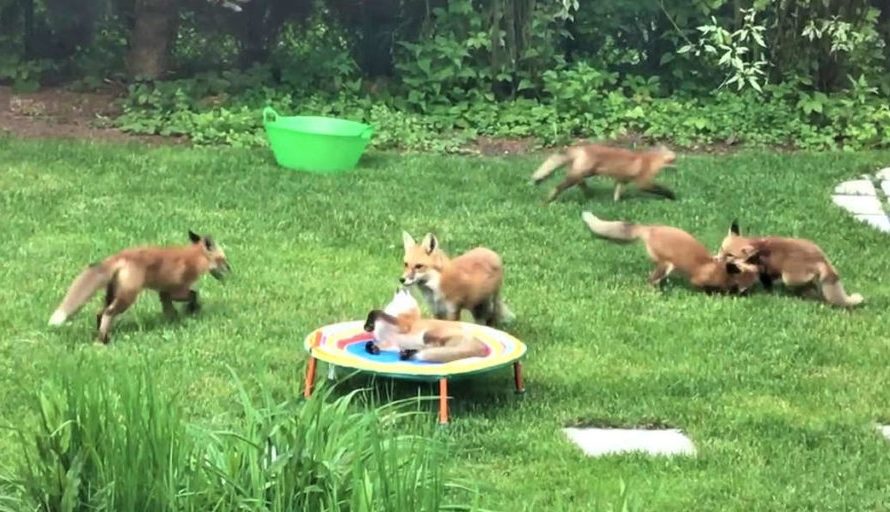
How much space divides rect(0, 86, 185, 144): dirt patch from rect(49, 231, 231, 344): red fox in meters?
4.18

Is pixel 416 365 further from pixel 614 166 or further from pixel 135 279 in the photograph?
pixel 614 166

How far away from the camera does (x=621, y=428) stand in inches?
193

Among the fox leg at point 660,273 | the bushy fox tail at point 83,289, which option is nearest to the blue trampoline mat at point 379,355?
the bushy fox tail at point 83,289

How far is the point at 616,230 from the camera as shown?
689 cm

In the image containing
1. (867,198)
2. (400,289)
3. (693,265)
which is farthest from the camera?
(867,198)

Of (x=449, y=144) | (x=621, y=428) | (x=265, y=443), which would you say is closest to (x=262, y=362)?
(x=621, y=428)

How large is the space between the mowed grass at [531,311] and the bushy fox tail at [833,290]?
8 centimetres

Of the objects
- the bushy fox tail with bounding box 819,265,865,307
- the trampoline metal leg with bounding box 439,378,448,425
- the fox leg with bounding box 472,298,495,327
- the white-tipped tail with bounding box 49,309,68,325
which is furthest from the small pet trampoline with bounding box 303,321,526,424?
the bushy fox tail with bounding box 819,265,865,307

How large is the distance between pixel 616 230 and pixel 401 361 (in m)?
2.20

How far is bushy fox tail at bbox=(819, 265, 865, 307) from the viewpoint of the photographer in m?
6.45

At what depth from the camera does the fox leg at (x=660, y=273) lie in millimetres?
6617

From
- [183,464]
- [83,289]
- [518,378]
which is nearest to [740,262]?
[518,378]

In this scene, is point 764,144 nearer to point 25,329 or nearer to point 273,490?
point 25,329

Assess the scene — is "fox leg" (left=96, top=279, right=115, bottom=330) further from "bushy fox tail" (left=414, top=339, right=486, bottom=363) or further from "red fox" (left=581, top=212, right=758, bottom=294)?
"red fox" (left=581, top=212, right=758, bottom=294)
